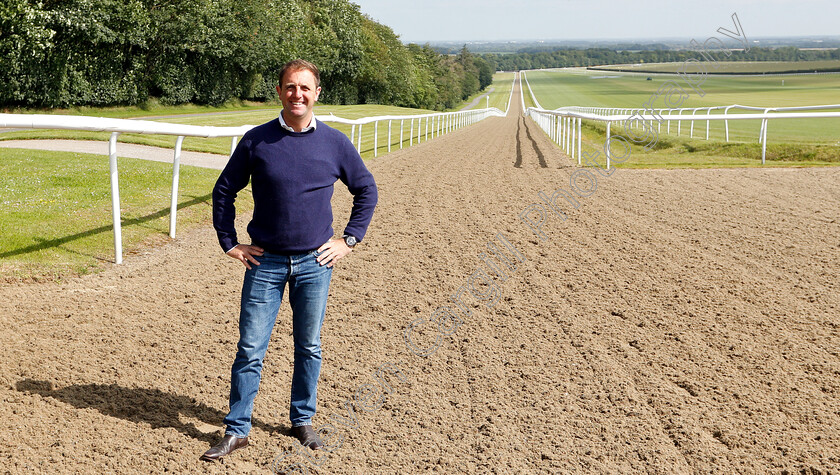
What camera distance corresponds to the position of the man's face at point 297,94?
10.3 feet

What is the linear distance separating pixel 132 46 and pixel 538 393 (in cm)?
3819

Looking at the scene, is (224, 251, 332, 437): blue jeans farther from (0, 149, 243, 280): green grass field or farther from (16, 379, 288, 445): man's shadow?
(0, 149, 243, 280): green grass field

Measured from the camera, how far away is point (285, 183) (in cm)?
318

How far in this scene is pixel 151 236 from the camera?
7.70 metres

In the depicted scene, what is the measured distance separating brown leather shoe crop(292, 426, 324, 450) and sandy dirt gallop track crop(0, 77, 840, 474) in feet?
0.22

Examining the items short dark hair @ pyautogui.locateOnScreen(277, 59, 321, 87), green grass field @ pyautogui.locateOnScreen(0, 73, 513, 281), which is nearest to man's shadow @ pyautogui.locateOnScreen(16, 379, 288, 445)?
short dark hair @ pyautogui.locateOnScreen(277, 59, 321, 87)

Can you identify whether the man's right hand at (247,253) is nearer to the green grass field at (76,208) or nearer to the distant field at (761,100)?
the green grass field at (76,208)

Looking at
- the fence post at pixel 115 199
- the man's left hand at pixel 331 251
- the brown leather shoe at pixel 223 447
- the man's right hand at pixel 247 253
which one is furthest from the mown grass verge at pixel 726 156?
the brown leather shoe at pixel 223 447

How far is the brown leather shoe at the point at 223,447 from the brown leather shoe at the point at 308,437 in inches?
10.1

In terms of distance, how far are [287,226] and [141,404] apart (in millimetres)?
1390

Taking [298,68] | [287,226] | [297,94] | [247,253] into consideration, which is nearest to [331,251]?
[287,226]

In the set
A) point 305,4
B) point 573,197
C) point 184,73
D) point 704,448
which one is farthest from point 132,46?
point 704,448

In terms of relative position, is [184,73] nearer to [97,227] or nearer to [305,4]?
[305,4]

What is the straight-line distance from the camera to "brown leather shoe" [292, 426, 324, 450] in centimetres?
342
